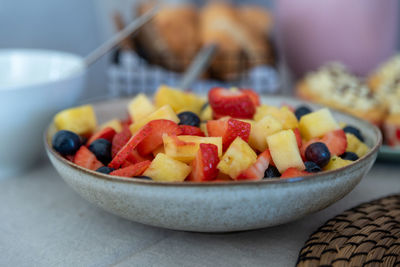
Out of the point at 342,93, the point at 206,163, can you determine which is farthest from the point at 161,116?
the point at 342,93

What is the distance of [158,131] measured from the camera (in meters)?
0.65

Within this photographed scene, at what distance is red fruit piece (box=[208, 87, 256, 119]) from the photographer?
74 cm

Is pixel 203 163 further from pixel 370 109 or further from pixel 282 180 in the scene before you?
pixel 370 109

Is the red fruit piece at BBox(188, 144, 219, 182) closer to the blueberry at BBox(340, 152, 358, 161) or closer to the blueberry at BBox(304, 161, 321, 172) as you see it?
the blueberry at BBox(304, 161, 321, 172)

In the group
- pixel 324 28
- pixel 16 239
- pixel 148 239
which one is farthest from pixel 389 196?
pixel 324 28

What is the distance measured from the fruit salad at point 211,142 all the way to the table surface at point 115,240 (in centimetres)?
10

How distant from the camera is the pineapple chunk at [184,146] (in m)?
0.61

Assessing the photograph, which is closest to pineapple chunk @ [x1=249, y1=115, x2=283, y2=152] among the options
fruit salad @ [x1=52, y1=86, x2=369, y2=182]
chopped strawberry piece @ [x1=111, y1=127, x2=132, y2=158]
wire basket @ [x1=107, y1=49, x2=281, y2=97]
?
fruit salad @ [x1=52, y1=86, x2=369, y2=182]

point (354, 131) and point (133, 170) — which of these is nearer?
point (133, 170)

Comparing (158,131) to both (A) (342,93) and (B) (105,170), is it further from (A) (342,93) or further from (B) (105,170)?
(A) (342,93)

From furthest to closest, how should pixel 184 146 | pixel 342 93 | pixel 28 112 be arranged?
1. pixel 342 93
2. pixel 28 112
3. pixel 184 146

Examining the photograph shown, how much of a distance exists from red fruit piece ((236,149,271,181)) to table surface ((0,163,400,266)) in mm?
118

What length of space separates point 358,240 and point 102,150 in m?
0.43

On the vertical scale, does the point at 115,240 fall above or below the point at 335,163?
below
